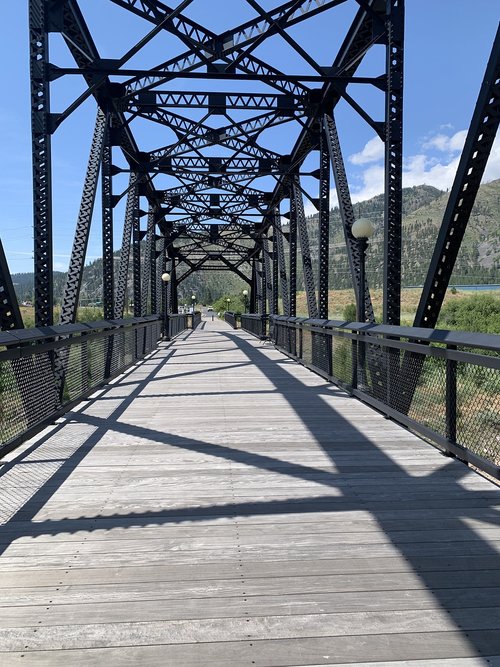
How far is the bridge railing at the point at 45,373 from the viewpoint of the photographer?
14.9ft

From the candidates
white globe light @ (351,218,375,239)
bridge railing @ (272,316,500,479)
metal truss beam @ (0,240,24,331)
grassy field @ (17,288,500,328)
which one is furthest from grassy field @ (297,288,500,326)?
metal truss beam @ (0,240,24,331)

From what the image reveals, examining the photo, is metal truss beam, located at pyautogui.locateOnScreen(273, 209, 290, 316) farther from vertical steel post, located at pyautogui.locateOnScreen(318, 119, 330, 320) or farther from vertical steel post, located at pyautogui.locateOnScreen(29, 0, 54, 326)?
vertical steel post, located at pyautogui.locateOnScreen(29, 0, 54, 326)

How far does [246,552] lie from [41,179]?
21.4 feet

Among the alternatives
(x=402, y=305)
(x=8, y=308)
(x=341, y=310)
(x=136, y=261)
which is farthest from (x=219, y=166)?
(x=402, y=305)

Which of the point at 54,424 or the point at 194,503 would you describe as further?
the point at 54,424

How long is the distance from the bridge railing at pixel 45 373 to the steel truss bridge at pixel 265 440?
35mm

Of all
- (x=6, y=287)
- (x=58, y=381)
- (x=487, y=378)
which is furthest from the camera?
(x=58, y=381)

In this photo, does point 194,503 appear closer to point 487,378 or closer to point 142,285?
point 487,378

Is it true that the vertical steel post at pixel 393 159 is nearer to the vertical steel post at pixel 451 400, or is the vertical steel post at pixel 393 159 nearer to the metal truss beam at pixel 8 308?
the vertical steel post at pixel 451 400

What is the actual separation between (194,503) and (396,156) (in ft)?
20.4

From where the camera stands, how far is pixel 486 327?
3291 cm

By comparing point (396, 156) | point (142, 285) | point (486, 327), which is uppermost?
point (396, 156)

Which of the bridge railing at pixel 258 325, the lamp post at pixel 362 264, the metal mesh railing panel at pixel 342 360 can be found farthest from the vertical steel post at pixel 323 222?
the bridge railing at pixel 258 325

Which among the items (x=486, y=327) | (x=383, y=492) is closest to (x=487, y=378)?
(x=383, y=492)
